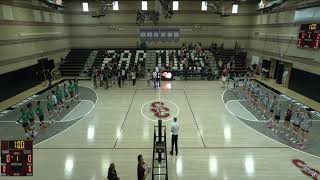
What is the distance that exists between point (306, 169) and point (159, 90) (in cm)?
1505

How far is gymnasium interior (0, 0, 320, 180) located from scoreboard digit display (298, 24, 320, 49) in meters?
0.08

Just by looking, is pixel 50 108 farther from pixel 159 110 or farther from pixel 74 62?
pixel 74 62

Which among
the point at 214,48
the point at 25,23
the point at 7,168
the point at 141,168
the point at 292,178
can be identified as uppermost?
the point at 25,23

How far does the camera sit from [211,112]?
1798cm

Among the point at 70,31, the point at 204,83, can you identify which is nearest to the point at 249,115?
→ the point at 204,83

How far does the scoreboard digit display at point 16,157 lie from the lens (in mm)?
7430

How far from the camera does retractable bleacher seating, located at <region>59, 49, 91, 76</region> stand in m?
30.7

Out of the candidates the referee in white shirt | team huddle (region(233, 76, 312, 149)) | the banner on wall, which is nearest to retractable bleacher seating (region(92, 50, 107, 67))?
the banner on wall

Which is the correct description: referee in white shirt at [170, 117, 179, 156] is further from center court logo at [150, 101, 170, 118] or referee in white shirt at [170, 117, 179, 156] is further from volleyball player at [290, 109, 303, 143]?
volleyball player at [290, 109, 303, 143]

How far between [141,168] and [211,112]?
10086mm

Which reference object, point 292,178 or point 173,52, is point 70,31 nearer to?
point 173,52

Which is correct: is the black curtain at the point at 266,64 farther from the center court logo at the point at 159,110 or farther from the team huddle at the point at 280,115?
the center court logo at the point at 159,110

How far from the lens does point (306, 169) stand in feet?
35.1

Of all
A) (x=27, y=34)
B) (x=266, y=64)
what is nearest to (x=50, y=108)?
(x=27, y=34)
